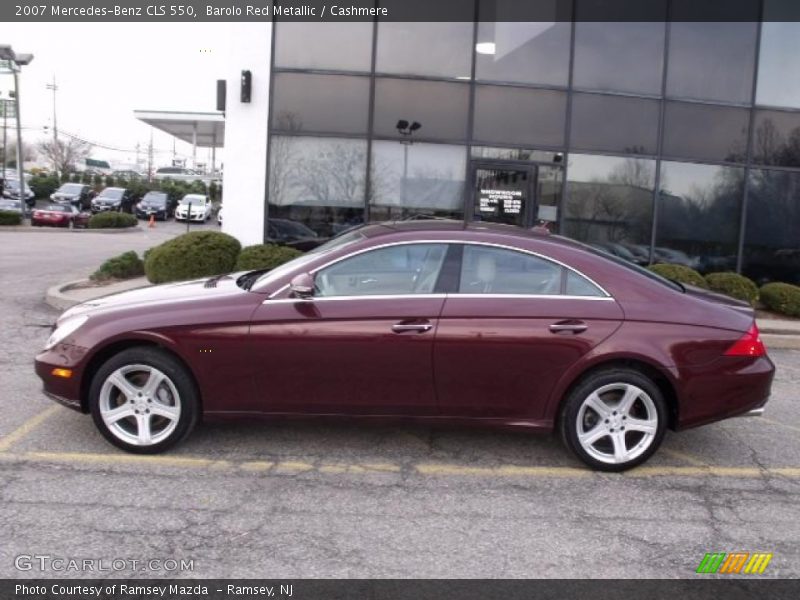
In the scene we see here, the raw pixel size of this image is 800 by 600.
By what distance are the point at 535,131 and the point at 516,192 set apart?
106 centimetres

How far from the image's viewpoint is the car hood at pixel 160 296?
4.71 m

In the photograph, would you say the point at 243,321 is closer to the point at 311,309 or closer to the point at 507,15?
the point at 311,309

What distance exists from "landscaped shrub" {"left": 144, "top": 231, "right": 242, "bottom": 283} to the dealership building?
64.4 inches

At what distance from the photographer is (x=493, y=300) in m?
4.63

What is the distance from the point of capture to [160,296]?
15.9 feet

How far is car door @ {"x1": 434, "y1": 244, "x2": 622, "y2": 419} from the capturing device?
4.54 metres

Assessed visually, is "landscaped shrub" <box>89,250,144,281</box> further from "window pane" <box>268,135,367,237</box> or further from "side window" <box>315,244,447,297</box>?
"side window" <box>315,244,447,297</box>

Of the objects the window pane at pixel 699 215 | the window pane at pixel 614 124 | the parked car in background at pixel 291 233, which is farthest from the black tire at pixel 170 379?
the window pane at pixel 699 215

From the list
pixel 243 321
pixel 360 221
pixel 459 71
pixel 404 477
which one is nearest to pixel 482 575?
pixel 404 477

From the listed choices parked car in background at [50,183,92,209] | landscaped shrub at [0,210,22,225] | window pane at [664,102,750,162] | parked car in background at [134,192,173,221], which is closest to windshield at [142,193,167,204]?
parked car in background at [134,192,173,221]

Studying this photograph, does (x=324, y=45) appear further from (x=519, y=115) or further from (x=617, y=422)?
(x=617, y=422)

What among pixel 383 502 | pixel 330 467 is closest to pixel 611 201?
pixel 330 467

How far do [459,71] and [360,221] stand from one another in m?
2.96

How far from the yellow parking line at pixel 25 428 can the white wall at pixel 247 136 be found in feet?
23.4
